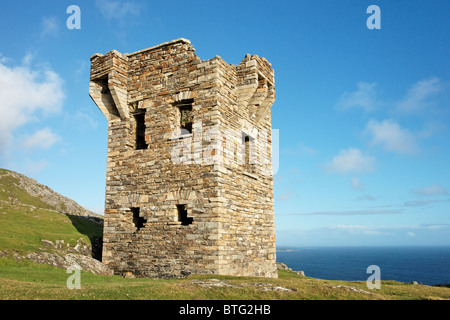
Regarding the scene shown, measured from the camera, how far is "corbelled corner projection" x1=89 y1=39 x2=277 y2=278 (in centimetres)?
1302

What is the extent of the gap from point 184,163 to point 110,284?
17.3 feet

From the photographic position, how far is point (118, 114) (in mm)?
16094

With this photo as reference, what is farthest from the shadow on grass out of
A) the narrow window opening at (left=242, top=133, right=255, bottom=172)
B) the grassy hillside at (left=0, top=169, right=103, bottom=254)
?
the narrow window opening at (left=242, top=133, right=255, bottom=172)

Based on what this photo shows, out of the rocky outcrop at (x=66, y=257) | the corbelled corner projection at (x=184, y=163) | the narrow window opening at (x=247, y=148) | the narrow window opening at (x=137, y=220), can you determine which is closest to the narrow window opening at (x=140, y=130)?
the corbelled corner projection at (x=184, y=163)

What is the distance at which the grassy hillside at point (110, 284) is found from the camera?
7746 mm

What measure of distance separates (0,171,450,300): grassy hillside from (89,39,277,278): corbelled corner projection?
1.63m

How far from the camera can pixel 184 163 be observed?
13727 millimetres
